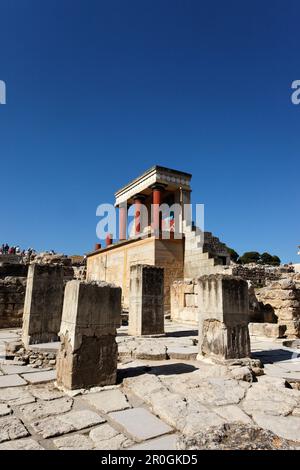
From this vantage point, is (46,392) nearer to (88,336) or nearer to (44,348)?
(88,336)

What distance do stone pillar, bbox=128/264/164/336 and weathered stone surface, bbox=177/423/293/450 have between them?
6343 millimetres

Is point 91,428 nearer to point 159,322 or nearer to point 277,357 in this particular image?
point 277,357

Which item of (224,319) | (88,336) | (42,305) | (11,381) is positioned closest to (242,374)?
(224,319)

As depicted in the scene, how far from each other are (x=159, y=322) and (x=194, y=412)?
5807 millimetres

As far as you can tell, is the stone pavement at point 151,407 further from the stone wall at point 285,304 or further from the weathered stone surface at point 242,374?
the stone wall at point 285,304

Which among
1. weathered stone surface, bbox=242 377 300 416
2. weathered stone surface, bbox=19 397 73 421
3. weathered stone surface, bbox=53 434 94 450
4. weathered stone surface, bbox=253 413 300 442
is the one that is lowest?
weathered stone surface, bbox=53 434 94 450

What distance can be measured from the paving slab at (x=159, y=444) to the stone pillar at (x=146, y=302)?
19.6 ft

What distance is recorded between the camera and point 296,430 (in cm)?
294

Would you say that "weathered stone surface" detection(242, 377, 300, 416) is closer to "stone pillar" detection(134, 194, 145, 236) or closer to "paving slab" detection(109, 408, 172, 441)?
"paving slab" detection(109, 408, 172, 441)

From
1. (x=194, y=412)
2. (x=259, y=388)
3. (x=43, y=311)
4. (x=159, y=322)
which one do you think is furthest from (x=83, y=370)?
(x=159, y=322)

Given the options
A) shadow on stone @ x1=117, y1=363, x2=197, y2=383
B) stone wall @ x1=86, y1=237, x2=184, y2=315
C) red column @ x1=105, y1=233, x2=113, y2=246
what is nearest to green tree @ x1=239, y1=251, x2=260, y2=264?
red column @ x1=105, y1=233, x2=113, y2=246

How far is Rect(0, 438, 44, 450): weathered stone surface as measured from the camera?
8.36ft

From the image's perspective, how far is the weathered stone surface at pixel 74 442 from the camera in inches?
102

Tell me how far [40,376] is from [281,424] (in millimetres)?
3386
